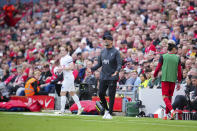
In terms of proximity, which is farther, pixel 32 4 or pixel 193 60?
pixel 32 4

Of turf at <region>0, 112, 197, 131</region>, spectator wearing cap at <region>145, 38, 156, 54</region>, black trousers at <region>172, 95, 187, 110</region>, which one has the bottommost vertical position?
turf at <region>0, 112, 197, 131</region>

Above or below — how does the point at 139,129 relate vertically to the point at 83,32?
below

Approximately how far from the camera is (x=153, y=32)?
58.2ft

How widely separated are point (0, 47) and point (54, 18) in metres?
3.95

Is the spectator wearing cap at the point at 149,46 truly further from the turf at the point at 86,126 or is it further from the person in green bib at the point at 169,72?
the turf at the point at 86,126

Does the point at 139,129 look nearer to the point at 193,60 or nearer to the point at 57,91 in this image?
the point at 193,60

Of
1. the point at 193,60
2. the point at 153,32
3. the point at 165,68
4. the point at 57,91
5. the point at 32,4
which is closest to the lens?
the point at 165,68

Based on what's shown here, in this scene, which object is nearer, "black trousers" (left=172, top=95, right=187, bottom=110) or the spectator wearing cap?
"black trousers" (left=172, top=95, right=187, bottom=110)

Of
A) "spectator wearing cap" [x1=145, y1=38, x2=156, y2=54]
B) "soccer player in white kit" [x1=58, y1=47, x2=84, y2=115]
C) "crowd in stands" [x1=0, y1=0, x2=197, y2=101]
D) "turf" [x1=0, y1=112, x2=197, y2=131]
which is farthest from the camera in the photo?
"spectator wearing cap" [x1=145, y1=38, x2=156, y2=54]

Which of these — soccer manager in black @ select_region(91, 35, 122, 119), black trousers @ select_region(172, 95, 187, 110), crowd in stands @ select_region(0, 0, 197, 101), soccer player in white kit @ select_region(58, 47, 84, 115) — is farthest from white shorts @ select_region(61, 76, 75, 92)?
black trousers @ select_region(172, 95, 187, 110)

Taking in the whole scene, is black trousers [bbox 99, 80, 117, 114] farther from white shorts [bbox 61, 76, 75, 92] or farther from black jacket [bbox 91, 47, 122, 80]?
white shorts [bbox 61, 76, 75, 92]

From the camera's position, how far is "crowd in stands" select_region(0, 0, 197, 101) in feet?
51.8

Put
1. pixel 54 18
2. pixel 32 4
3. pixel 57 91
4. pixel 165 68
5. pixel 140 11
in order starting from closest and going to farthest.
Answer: pixel 165 68, pixel 57 91, pixel 140 11, pixel 54 18, pixel 32 4

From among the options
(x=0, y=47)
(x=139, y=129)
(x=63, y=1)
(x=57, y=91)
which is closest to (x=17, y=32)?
(x=0, y=47)
